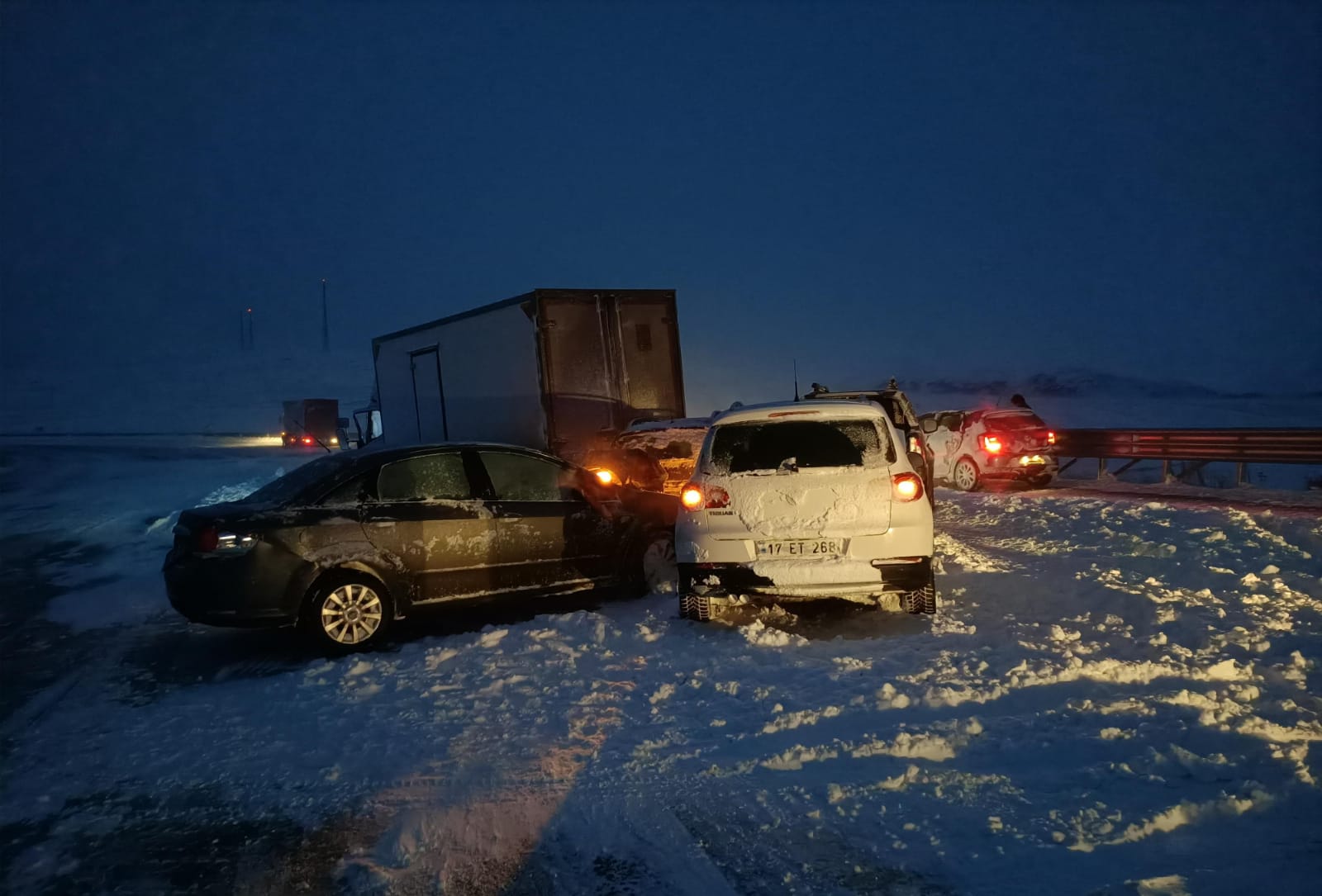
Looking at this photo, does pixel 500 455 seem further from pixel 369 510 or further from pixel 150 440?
pixel 150 440

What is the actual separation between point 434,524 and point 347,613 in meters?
0.98

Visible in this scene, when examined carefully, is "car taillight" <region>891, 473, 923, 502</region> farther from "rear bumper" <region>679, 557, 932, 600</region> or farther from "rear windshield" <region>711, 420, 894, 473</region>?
"rear bumper" <region>679, 557, 932, 600</region>

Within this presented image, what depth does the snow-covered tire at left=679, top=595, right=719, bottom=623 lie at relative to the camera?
23.5ft

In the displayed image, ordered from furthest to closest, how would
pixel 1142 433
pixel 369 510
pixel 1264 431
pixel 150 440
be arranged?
pixel 150 440, pixel 1142 433, pixel 1264 431, pixel 369 510

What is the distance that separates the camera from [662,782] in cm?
438

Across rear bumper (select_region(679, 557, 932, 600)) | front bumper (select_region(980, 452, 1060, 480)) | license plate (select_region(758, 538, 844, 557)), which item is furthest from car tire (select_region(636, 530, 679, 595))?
front bumper (select_region(980, 452, 1060, 480))

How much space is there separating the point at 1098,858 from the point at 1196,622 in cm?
401

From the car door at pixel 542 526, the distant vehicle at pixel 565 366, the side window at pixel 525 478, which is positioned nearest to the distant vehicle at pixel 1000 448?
the distant vehicle at pixel 565 366

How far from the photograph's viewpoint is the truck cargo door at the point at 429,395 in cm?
1473

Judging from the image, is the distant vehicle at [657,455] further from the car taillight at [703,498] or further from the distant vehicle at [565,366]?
the car taillight at [703,498]

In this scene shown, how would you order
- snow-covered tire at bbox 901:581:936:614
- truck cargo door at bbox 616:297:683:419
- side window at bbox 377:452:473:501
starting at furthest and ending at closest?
truck cargo door at bbox 616:297:683:419, side window at bbox 377:452:473:501, snow-covered tire at bbox 901:581:936:614

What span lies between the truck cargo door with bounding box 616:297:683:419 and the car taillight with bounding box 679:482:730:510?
17.4 feet

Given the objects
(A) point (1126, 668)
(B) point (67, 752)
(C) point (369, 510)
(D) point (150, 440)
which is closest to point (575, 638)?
(C) point (369, 510)

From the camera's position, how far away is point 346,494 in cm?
738
